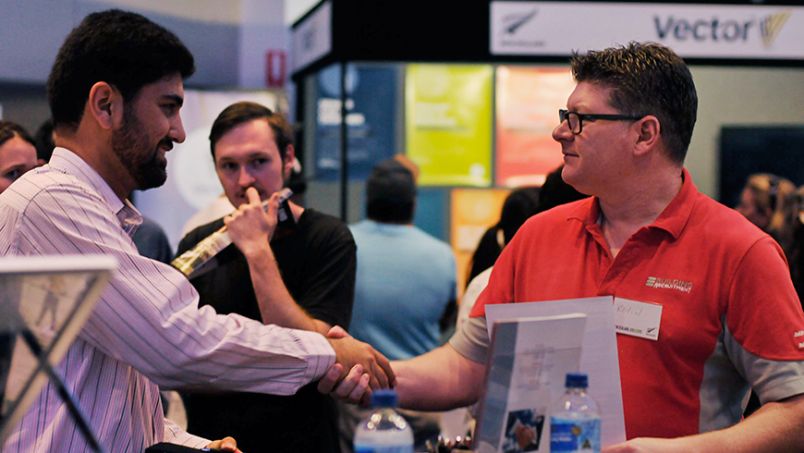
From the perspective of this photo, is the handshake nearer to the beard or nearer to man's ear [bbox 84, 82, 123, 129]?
the beard

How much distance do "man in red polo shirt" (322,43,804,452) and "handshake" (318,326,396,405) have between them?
0.7 inches

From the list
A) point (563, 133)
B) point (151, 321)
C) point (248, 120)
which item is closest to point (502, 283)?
point (563, 133)

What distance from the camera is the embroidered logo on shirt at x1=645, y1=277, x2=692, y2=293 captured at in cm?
221

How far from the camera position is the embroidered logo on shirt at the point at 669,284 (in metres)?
2.21

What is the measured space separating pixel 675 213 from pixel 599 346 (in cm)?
47

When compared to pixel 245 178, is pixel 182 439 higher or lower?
lower

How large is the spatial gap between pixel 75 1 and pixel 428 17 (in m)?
1.93

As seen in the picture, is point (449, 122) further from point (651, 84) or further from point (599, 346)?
point (599, 346)

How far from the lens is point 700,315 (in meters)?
2.19

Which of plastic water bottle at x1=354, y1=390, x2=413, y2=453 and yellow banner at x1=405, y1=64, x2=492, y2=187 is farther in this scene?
yellow banner at x1=405, y1=64, x2=492, y2=187

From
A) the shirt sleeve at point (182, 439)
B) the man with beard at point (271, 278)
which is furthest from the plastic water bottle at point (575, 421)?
the man with beard at point (271, 278)

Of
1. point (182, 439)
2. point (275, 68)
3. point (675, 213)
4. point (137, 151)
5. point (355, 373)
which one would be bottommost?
point (182, 439)

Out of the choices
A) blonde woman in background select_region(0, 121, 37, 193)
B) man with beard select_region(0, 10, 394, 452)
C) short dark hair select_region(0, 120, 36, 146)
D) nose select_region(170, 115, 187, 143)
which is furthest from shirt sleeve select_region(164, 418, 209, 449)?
short dark hair select_region(0, 120, 36, 146)

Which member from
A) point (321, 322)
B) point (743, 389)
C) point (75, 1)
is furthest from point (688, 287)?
point (75, 1)
